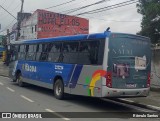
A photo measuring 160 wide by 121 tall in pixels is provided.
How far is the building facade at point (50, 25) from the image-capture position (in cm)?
5483

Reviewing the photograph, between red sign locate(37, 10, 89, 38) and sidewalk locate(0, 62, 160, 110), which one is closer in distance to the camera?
sidewalk locate(0, 62, 160, 110)

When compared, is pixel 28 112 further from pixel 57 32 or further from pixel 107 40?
pixel 57 32

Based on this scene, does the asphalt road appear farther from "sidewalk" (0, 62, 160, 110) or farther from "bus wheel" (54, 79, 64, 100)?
"sidewalk" (0, 62, 160, 110)

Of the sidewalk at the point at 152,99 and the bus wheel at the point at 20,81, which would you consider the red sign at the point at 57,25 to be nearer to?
the bus wheel at the point at 20,81

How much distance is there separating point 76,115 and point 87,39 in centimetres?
365

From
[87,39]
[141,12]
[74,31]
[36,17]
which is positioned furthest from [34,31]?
[87,39]

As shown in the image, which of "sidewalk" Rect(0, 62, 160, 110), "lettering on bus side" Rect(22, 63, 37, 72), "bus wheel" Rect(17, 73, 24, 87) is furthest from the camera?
"bus wheel" Rect(17, 73, 24, 87)

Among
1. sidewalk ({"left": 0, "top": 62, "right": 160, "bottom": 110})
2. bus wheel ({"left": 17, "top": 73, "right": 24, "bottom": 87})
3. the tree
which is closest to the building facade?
the tree

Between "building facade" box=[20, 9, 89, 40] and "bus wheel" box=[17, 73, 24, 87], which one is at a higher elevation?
A: "building facade" box=[20, 9, 89, 40]

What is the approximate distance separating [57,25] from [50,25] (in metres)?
1.36

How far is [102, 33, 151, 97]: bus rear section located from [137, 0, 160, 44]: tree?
34.8 metres

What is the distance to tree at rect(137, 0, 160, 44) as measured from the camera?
48.7m

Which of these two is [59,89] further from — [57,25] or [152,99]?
[57,25]

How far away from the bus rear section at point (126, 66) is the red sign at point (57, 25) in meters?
41.1
